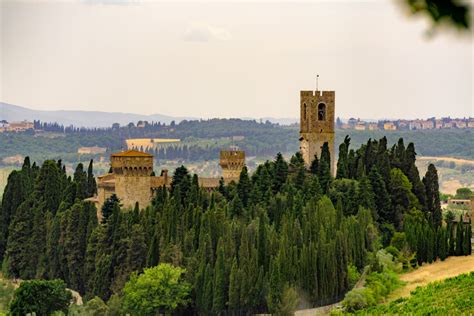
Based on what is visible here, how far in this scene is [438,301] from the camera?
1428 inches

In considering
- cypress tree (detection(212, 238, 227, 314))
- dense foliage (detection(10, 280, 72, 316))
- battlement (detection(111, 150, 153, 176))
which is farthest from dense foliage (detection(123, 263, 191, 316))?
battlement (detection(111, 150, 153, 176))

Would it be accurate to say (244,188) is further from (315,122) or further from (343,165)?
(315,122)

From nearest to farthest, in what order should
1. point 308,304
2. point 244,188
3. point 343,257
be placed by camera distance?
point 308,304 < point 343,257 < point 244,188

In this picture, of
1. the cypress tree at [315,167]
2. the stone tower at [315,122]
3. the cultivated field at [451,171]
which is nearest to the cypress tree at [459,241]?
the cypress tree at [315,167]

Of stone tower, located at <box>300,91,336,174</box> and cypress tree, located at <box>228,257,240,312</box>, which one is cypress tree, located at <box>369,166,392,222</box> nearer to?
stone tower, located at <box>300,91,336,174</box>

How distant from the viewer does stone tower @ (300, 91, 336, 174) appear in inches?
2147

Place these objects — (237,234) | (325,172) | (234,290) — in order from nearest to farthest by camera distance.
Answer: (234,290) < (237,234) < (325,172)

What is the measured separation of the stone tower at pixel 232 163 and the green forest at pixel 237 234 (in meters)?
3.56

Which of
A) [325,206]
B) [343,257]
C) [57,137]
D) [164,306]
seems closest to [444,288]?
[343,257]

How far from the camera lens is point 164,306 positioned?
131 ft

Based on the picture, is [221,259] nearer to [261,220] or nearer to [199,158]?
[261,220]

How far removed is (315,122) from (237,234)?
14.7 m

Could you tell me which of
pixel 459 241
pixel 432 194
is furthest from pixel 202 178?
pixel 459 241

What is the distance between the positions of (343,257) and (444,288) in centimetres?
452
